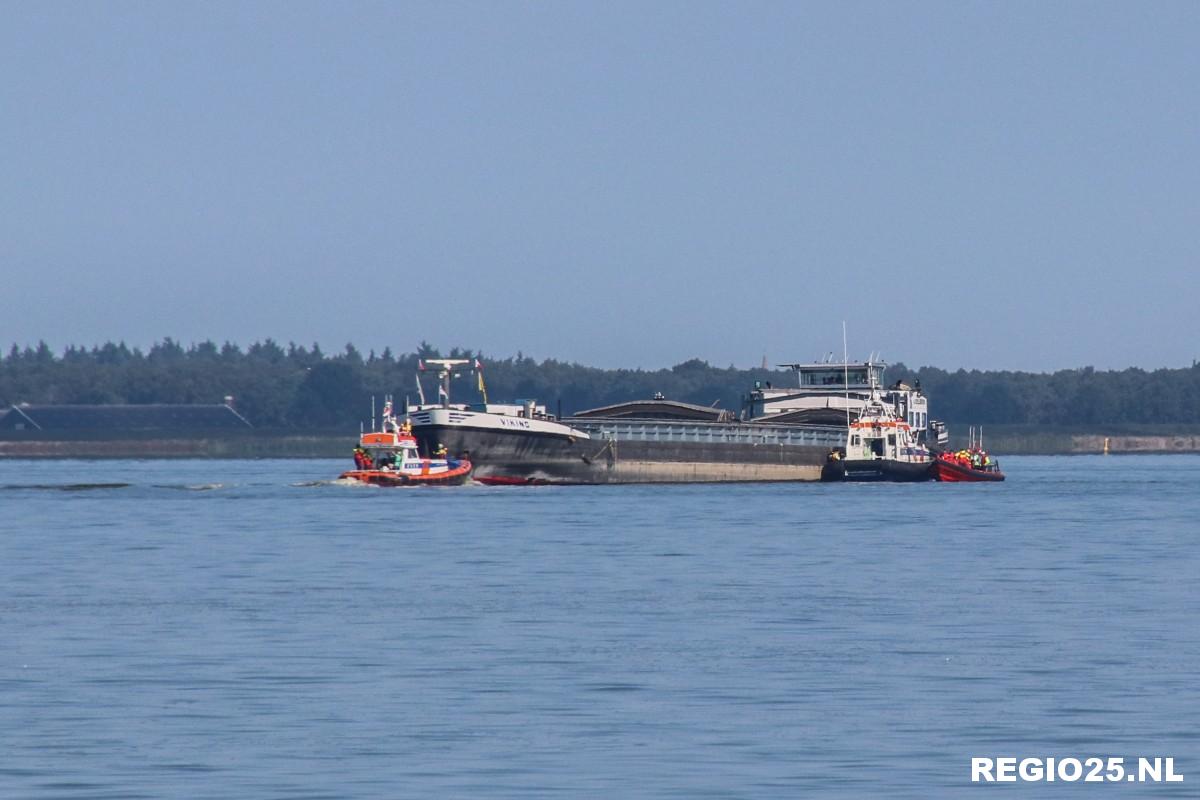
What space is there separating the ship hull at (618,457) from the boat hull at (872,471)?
409cm

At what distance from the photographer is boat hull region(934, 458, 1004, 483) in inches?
5901

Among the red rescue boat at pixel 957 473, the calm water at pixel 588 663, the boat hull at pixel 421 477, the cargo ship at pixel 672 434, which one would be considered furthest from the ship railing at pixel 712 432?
the calm water at pixel 588 663

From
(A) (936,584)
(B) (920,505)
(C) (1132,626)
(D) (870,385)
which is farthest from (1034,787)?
(D) (870,385)

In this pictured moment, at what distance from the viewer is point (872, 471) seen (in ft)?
473

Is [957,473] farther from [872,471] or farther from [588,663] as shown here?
[588,663]

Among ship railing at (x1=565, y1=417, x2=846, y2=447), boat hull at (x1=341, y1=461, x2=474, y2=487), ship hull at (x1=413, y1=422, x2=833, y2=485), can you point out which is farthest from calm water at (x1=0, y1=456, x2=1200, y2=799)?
ship railing at (x1=565, y1=417, x2=846, y2=447)

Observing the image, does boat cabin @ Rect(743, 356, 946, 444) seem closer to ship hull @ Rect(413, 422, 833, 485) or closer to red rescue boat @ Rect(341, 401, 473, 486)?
ship hull @ Rect(413, 422, 833, 485)

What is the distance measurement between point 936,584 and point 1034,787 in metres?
28.4

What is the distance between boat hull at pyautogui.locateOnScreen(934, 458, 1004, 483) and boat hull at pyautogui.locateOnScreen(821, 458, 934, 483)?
2833 millimetres

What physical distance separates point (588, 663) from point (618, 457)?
4101 inches

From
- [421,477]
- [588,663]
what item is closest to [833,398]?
[421,477]

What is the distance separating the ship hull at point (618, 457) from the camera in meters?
130

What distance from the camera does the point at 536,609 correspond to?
4638 centimetres

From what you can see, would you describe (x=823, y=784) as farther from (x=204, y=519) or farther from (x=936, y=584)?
(x=204, y=519)
